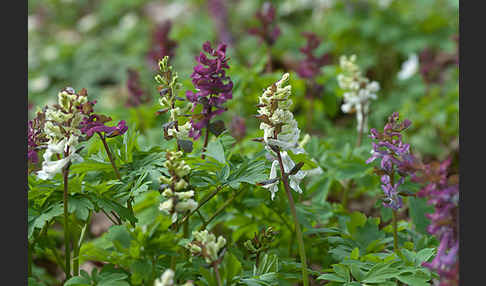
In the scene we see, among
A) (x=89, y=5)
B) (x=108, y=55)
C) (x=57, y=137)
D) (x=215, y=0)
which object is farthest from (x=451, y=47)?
(x=89, y=5)

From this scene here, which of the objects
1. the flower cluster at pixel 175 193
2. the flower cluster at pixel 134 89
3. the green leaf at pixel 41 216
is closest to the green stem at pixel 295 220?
the flower cluster at pixel 175 193

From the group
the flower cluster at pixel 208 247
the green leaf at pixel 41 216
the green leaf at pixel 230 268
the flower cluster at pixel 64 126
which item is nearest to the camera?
the flower cluster at pixel 208 247

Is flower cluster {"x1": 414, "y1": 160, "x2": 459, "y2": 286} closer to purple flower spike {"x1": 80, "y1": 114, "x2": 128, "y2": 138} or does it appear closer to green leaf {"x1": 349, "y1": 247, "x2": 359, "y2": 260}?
green leaf {"x1": 349, "y1": 247, "x2": 359, "y2": 260}

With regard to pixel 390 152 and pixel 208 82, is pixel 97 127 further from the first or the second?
pixel 390 152

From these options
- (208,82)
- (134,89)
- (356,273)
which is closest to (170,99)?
(208,82)

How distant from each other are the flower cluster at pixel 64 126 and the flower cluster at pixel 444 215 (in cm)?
128

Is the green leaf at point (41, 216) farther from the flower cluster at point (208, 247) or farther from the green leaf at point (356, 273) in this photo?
the green leaf at point (356, 273)

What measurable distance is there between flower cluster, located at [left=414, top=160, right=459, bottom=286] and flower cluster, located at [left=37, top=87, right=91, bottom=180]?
4.22 feet

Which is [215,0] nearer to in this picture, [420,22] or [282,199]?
[420,22]

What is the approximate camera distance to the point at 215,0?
23.4ft

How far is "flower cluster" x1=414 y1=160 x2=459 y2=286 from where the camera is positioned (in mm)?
1720

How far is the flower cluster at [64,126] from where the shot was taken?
1977 mm

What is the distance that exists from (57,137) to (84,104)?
0.55ft

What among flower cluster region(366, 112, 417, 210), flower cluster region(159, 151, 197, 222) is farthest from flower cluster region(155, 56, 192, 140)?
flower cluster region(366, 112, 417, 210)
